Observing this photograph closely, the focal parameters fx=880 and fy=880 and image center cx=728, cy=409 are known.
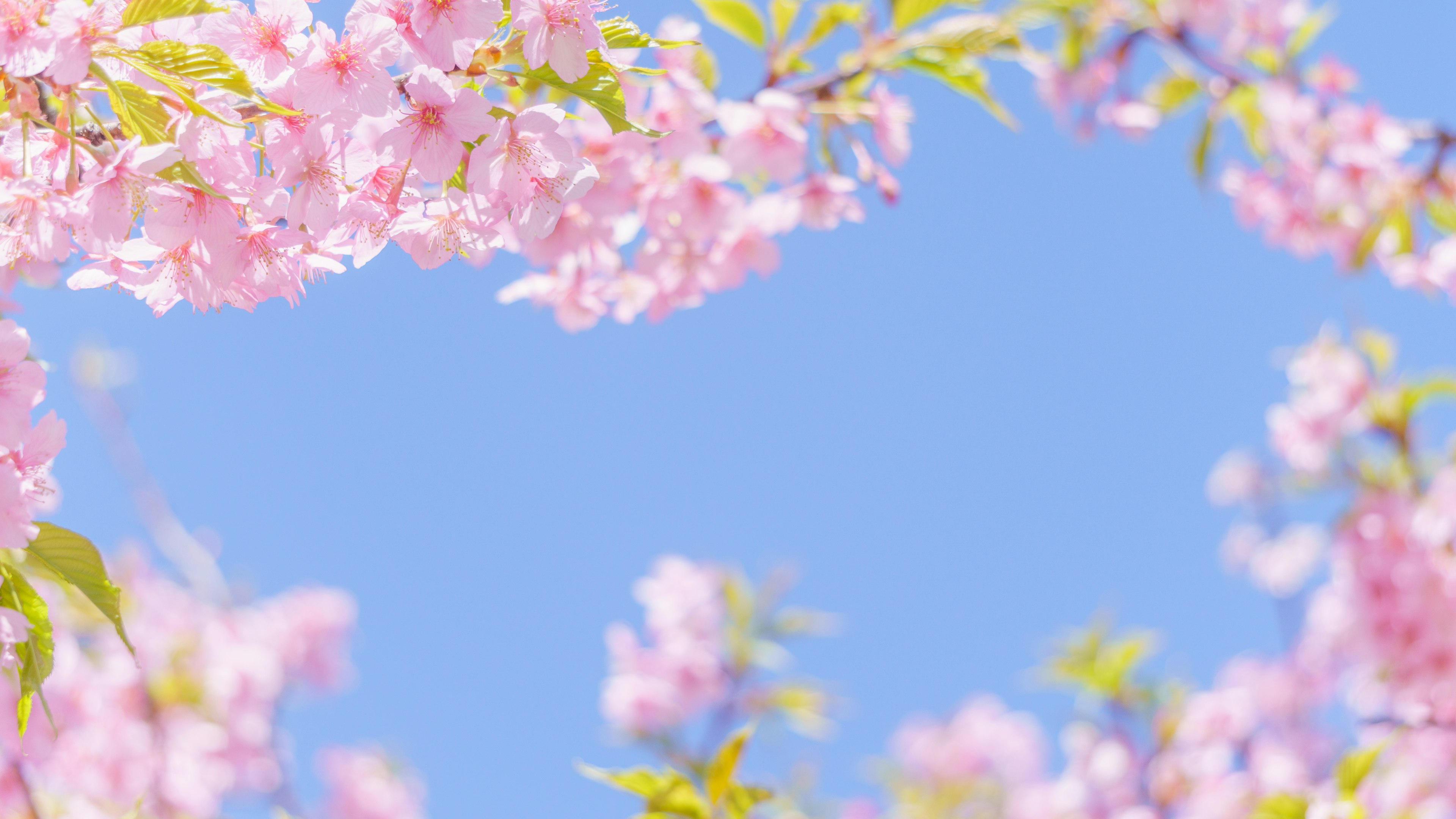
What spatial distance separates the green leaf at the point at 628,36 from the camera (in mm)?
1104

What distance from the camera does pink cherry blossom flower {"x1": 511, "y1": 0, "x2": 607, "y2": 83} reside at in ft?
3.22

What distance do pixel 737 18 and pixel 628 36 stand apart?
3.17 ft

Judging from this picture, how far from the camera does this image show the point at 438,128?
987 millimetres

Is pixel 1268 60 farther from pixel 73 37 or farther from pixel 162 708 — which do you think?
pixel 162 708

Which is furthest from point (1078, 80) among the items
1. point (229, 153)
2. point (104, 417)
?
point (104, 417)

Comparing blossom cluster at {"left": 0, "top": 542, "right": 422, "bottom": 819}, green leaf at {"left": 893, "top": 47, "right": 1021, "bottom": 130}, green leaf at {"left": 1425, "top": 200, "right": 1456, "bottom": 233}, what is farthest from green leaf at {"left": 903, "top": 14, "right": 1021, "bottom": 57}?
blossom cluster at {"left": 0, "top": 542, "right": 422, "bottom": 819}

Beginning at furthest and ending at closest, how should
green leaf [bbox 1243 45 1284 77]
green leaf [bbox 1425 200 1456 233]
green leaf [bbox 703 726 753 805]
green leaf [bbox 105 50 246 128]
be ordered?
green leaf [bbox 1243 45 1284 77]
green leaf [bbox 1425 200 1456 233]
green leaf [bbox 703 726 753 805]
green leaf [bbox 105 50 246 128]

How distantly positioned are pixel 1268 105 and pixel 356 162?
3605mm

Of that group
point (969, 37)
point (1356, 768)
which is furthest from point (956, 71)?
point (1356, 768)

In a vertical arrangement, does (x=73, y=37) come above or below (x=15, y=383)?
above

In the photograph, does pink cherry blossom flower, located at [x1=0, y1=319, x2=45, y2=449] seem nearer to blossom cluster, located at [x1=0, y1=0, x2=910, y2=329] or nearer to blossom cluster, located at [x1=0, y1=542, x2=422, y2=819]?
blossom cluster, located at [x1=0, y1=0, x2=910, y2=329]

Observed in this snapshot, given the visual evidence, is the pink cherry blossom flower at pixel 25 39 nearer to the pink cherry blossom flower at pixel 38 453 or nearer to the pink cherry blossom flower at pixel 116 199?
the pink cherry blossom flower at pixel 116 199

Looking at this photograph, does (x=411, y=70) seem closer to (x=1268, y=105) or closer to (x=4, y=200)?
(x=4, y=200)

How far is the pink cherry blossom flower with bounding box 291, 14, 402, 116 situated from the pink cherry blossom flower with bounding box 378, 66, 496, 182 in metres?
0.03
